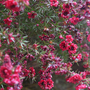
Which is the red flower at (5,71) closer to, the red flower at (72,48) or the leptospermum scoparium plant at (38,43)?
the leptospermum scoparium plant at (38,43)

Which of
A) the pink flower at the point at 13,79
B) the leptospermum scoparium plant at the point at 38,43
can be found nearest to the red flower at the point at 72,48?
the leptospermum scoparium plant at the point at 38,43

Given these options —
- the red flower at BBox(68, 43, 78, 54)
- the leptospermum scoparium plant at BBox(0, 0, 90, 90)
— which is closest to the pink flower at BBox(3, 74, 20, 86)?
the leptospermum scoparium plant at BBox(0, 0, 90, 90)

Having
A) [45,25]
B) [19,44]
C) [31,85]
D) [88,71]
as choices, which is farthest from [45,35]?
[88,71]

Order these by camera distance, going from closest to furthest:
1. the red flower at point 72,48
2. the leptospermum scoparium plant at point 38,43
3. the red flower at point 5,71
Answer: the red flower at point 5,71
the leptospermum scoparium plant at point 38,43
the red flower at point 72,48

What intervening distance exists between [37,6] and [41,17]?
0.22m

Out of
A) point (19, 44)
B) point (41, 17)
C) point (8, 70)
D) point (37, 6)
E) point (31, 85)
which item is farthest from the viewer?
point (31, 85)

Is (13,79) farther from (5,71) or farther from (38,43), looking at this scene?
(38,43)

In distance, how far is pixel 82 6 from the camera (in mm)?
2234

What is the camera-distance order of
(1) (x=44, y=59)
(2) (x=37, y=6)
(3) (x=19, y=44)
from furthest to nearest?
(2) (x=37, y=6) → (1) (x=44, y=59) → (3) (x=19, y=44)

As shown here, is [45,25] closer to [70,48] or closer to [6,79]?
[70,48]

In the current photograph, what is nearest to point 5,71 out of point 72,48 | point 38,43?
point 38,43

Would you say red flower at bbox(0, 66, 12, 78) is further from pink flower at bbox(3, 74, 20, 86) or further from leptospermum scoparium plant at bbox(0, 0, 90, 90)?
leptospermum scoparium plant at bbox(0, 0, 90, 90)

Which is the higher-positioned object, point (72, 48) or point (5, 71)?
point (5, 71)

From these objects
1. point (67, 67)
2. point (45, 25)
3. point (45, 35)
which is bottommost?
point (67, 67)
